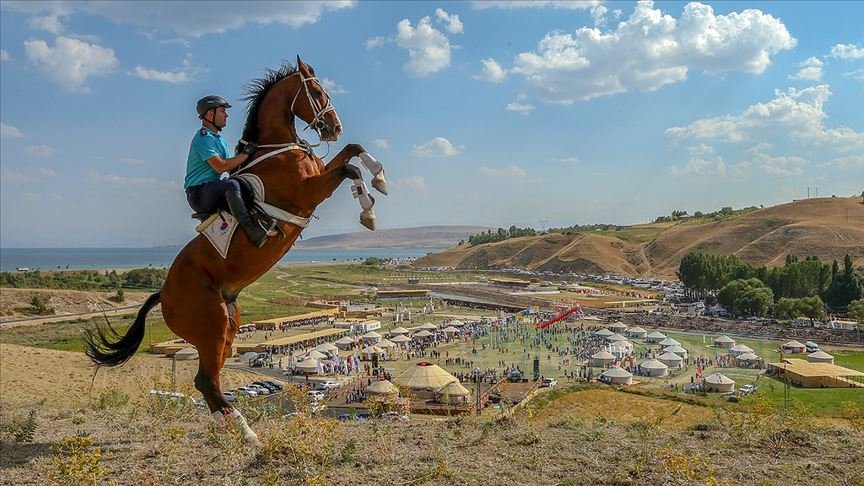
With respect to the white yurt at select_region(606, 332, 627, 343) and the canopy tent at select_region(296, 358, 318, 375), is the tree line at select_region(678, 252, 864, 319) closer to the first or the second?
the white yurt at select_region(606, 332, 627, 343)

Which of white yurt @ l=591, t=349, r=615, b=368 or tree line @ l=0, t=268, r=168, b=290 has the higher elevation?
tree line @ l=0, t=268, r=168, b=290

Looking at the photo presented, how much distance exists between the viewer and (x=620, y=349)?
38625mm

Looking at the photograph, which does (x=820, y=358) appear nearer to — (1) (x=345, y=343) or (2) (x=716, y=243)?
(1) (x=345, y=343)

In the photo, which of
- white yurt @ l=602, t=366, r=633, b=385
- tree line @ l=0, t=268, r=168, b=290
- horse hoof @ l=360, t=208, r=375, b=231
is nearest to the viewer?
horse hoof @ l=360, t=208, r=375, b=231

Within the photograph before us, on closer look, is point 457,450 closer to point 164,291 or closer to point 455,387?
point 164,291

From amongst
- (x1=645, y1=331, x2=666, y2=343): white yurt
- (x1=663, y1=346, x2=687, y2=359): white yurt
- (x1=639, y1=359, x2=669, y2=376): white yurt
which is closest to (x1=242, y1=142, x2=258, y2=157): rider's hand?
(x1=639, y1=359, x2=669, y2=376): white yurt

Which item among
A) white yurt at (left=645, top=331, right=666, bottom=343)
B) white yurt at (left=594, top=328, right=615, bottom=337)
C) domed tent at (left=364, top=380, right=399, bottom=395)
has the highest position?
domed tent at (left=364, top=380, right=399, bottom=395)

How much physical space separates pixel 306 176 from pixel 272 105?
3.07 ft

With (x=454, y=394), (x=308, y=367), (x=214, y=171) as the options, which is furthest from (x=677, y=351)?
(x=214, y=171)

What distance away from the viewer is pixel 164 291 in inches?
238

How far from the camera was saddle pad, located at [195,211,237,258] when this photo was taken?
18.7 ft

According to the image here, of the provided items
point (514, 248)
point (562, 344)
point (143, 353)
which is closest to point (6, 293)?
point (143, 353)

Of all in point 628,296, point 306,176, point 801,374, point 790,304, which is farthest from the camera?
point 628,296

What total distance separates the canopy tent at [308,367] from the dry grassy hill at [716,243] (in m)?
90.7
